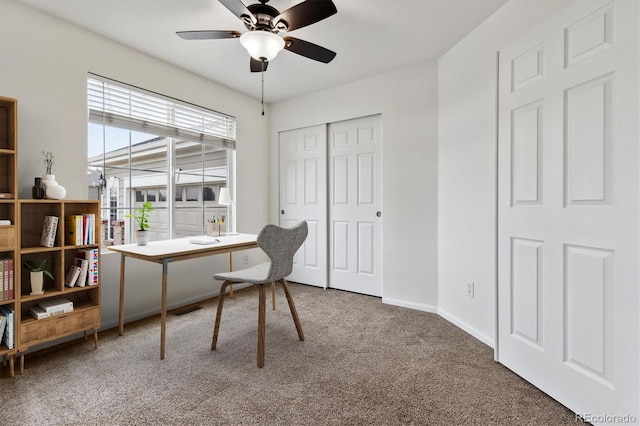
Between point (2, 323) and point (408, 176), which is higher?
point (408, 176)

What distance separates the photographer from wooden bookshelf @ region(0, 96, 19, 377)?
1.77 meters

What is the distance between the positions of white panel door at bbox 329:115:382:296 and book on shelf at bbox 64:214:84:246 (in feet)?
7.97

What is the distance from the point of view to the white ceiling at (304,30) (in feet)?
6.76

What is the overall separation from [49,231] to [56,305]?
0.50 m

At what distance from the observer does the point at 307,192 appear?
12.6 feet

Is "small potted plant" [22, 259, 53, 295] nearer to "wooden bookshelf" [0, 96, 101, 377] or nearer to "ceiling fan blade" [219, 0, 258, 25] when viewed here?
"wooden bookshelf" [0, 96, 101, 377]

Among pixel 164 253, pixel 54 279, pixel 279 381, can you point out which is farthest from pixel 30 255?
pixel 279 381

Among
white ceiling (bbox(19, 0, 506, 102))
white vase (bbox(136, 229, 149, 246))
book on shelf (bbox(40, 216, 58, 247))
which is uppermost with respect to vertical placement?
white ceiling (bbox(19, 0, 506, 102))

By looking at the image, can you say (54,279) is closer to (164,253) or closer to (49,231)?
(49,231)

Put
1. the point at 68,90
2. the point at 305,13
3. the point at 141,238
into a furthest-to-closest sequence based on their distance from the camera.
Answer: the point at 141,238 → the point at 68,90 → the point at 305,13

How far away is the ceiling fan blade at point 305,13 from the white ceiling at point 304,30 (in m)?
0.36

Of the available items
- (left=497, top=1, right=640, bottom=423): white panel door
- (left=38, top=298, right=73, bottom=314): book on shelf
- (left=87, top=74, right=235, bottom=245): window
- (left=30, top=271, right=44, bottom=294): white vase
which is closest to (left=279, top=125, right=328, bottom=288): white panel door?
(left=87, top=74, right=235, bottom=245): window

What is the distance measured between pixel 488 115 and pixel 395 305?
6.48 ft

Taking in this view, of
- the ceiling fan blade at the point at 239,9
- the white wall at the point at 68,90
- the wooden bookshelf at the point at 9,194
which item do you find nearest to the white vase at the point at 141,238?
the white wall at the point at 68,90
